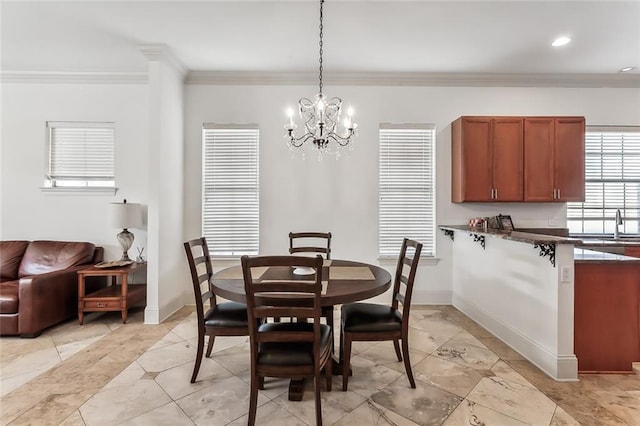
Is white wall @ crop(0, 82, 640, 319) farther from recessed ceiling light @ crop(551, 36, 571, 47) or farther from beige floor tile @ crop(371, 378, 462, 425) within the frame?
beige floor tile @ crop(371, 378, 462, 425)

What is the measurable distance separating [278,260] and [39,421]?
1.79 metres

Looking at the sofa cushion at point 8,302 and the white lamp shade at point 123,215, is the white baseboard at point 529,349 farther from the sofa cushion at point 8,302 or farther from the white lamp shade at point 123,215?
the sofa cushion at point 8,302

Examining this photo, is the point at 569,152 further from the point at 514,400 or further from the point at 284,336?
the point at 284,336

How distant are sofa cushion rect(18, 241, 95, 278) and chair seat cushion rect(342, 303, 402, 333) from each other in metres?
3.42

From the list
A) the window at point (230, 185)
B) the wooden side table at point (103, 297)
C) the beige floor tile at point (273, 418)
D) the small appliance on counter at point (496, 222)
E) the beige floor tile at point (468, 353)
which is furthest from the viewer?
the window at point (230, 185)

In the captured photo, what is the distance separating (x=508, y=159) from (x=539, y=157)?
377 mm

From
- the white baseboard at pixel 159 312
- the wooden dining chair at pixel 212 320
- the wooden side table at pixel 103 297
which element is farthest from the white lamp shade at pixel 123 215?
the wooden dining chair at pixel 212 320

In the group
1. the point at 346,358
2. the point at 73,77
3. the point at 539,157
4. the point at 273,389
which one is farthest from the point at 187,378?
the point at 539,157

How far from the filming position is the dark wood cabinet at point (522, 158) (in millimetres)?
3793

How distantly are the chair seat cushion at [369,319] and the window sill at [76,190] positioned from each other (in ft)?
11.8

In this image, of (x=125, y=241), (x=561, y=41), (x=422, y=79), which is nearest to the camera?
(x=561, y=41)

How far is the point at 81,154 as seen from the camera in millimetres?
4109

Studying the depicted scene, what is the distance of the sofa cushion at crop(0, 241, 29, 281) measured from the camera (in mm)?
3609

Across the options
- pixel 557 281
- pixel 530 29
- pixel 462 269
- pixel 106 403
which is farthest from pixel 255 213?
pixel 530 29
